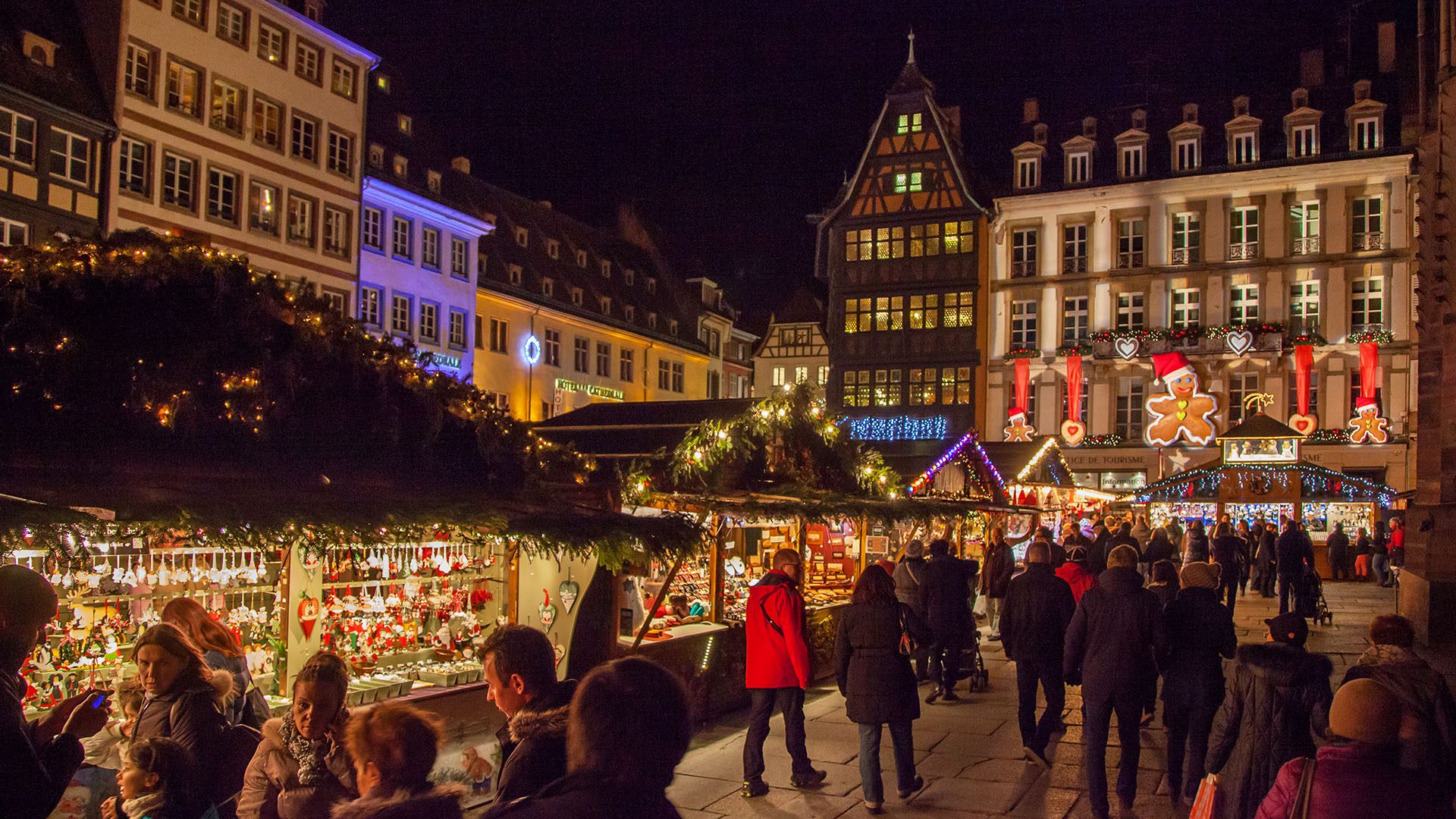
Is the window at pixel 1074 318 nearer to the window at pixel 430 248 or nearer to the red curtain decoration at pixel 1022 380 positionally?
the red curtain decoration at pixel 1022 380

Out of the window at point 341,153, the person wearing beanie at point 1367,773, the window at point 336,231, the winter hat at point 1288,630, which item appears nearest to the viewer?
the person wearing beanie at point 1367,773

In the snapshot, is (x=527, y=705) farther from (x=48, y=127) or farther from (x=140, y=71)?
(x=140, y=71)

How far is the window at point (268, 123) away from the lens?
2858 cm

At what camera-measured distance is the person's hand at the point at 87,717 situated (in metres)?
3.45

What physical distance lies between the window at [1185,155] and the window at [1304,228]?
3.30 m

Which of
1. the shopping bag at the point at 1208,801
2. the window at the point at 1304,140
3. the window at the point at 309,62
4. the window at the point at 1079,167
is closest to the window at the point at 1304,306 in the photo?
the window at the point at 1304,140

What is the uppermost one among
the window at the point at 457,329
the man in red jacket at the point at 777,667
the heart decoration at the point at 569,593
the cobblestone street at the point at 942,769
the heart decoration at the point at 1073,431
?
the window at the point at 457,329

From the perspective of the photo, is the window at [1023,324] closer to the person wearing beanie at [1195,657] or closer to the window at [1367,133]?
the window at [1367,133]

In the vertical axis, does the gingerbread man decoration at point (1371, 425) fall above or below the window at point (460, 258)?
below

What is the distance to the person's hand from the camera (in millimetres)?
3449

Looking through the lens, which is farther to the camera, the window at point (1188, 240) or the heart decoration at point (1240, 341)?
the window at point (1188, 240)

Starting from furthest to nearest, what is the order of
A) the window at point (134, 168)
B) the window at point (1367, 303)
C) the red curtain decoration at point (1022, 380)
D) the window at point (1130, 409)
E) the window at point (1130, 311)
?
the red curtain decoration at point (1022, 380) → the window at point (1130, 311) → the window at point (1130, 409) → the window at point (1367, 303) → the window at point (134, 168)

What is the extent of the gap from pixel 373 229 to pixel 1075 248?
21.8 m

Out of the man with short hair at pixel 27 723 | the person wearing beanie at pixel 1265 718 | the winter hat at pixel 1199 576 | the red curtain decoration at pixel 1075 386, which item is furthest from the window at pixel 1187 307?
the man with short hair at pixel 27 723
